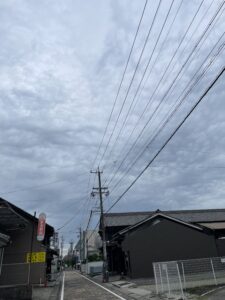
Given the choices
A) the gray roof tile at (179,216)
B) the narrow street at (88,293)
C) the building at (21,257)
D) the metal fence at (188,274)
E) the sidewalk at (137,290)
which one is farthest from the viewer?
the gray roof tile at (179,216)

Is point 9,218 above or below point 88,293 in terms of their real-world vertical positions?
above

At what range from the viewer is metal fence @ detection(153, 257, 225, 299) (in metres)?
16.2

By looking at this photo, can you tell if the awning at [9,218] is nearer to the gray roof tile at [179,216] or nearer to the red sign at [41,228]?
the red sign at [41,228]

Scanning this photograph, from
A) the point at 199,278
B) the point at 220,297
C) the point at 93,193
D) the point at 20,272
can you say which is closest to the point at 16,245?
the point at 20,272

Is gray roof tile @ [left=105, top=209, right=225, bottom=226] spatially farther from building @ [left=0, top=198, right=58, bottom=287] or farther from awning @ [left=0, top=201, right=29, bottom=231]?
awning @ [left=0, top=201, right=29, bottom=231]

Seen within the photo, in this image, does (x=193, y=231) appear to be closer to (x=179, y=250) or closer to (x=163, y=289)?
(x=179, y=250)

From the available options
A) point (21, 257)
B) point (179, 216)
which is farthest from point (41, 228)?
point (179, 216)

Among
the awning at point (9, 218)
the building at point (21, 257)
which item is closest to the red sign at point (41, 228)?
the awning at point (9, 218)

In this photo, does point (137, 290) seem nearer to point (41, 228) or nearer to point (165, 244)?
point (41, 228)

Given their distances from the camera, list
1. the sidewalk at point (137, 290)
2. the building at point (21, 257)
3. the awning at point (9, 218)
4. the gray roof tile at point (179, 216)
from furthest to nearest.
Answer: the gray roof tile at point (179, 216) → the building at point (21, 257) → the awning at point (9, 218) → the sidewalk at point (137, 290)

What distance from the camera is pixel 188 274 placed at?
1780 cm

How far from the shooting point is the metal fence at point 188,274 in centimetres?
1623

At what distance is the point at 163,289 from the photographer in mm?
17344

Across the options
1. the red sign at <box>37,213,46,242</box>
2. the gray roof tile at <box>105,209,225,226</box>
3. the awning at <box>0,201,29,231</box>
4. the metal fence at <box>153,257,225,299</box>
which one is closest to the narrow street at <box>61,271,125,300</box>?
the metal fence at <box>153,257,225,299</box>
